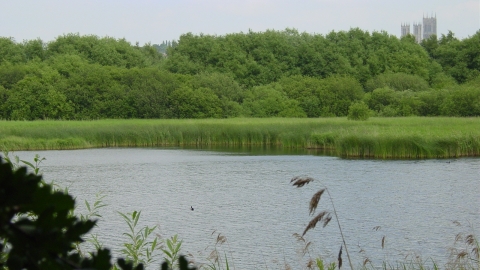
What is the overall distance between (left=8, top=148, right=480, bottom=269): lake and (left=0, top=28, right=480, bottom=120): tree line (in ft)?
68.2

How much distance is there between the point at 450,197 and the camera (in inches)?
527

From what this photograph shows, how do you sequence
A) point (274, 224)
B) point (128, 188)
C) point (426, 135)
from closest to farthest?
1. point (274, 224)
2. point (128, 188)
3. point (426, 135)

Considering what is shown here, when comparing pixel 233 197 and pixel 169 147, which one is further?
pixel 169 147

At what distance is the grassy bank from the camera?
71.0 feet

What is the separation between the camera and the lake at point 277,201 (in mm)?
9156

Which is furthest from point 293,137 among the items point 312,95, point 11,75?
point 11,75

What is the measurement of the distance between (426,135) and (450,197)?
30.7 feet

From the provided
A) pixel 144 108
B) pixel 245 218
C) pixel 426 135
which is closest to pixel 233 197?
pixel 245 218

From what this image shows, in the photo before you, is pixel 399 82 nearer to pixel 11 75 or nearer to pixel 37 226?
pixel 11 75

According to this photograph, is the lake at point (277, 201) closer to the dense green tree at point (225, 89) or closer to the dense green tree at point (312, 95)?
the dense green tree at point (225, 89)

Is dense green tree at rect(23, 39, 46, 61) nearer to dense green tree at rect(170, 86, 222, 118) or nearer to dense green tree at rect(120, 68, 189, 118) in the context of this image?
dense green tree at rect(120, 68, 189, 118)

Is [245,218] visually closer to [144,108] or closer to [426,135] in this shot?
[426,135]

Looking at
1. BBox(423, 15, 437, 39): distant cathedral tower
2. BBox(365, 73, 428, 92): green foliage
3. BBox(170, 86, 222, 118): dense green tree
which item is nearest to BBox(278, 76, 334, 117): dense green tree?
BBox(365, 73, 428, 92): green foliage

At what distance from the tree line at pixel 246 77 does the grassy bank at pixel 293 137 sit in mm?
11046
